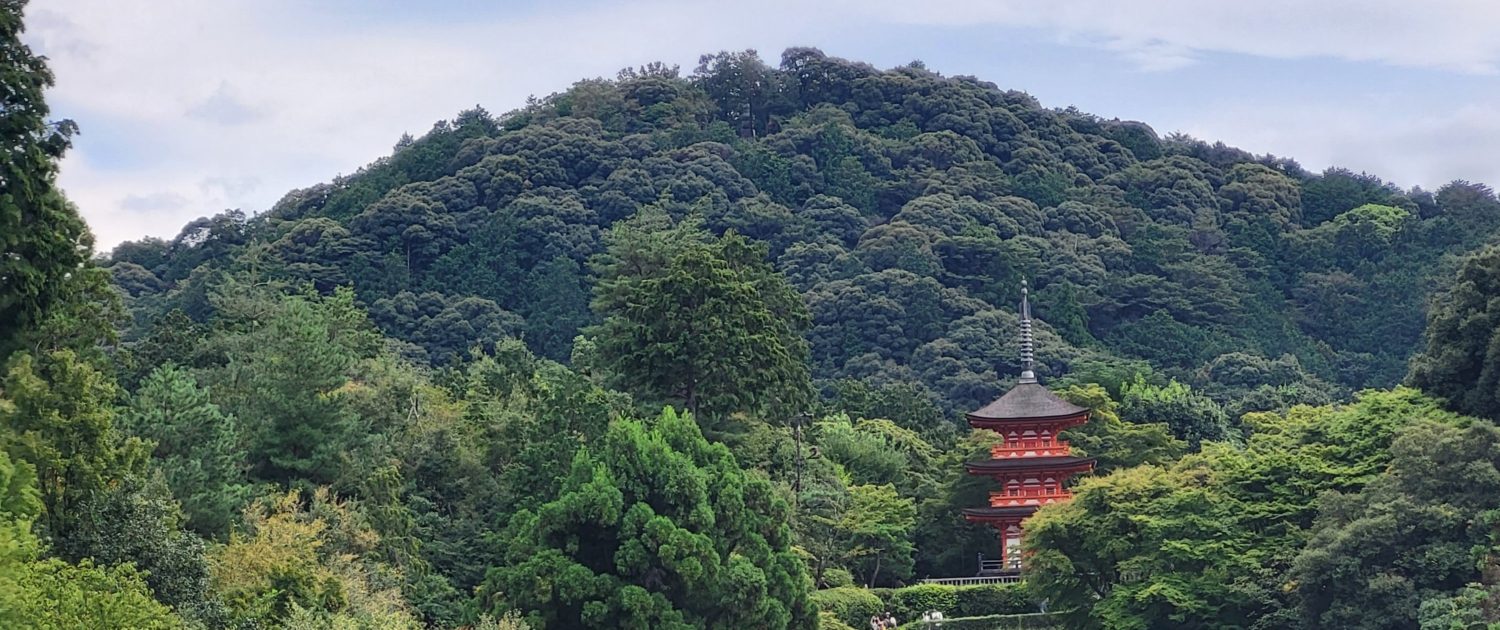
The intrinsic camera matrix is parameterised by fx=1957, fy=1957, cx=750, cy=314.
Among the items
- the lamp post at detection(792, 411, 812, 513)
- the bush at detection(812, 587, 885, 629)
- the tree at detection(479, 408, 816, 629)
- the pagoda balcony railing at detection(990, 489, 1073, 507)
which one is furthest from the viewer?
the pagoda balcony railing at detection(990, 489, 1073, 507)

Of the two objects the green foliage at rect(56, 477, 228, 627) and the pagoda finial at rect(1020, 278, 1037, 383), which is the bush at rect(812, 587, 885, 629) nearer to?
the pagoda finial at rect(1020, 278, 1037, 383)

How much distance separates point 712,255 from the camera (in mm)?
40156

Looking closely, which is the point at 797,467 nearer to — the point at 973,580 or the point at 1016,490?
the point at 973,580

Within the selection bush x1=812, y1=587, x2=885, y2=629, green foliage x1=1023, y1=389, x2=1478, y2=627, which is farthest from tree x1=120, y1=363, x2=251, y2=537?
green foliage x1=1023, y1=389, x2=1478, y2=627

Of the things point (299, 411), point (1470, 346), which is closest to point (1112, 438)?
point (1470, 346)

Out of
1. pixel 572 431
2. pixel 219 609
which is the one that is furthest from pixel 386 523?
pixel 219 609

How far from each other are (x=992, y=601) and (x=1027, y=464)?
523cm

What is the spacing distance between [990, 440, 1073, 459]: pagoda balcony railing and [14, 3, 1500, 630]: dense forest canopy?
969 millimetres

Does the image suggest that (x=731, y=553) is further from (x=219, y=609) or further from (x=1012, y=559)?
(x=1012, y=559)

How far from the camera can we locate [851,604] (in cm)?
4222

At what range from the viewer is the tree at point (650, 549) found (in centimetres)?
3145

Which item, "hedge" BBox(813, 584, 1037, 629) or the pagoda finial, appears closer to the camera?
"hedge" BBox(813, 584, 1037, 629)

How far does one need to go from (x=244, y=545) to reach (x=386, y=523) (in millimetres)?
5140

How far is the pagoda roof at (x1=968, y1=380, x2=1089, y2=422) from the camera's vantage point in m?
51.0
